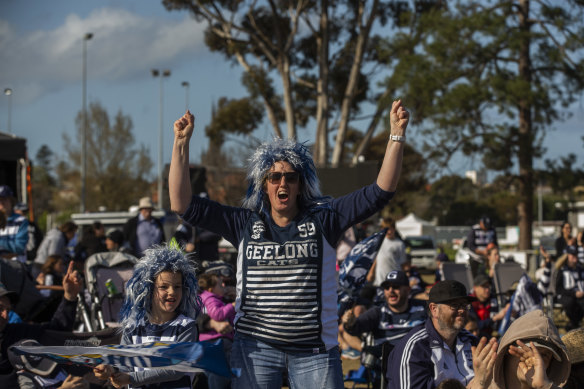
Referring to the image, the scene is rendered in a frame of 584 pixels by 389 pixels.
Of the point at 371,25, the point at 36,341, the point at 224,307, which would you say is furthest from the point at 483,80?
the point at 36,341

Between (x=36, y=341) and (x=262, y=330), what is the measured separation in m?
1.84

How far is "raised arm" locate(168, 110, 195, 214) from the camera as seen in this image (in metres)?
3.64

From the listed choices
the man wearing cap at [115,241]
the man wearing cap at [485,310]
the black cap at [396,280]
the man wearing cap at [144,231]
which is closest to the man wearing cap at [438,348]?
the black cap at [396,280]

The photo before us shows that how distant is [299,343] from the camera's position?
355 centimetres

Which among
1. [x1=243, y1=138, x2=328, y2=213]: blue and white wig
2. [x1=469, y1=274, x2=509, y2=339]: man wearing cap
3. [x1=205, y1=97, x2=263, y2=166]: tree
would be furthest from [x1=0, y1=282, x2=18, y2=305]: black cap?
[x1=205, y1=97, x2=263, y2=166]: tree

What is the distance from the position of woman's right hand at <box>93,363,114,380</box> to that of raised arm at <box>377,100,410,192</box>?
155 centimetres

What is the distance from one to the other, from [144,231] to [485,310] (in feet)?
16.0

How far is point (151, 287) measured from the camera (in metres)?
4.45

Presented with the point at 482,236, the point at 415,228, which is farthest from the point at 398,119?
the point at 415,228

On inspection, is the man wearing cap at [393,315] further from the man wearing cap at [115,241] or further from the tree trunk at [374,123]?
the tree trunk at [374,123]

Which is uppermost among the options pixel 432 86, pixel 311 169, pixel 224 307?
pixel 432 86

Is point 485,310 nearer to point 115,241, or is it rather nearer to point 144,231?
point 144,231

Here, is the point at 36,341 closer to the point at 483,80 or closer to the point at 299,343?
the point at 299,343

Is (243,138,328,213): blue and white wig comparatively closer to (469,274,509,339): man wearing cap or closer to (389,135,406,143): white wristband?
(389,135,406,143): white wristband
